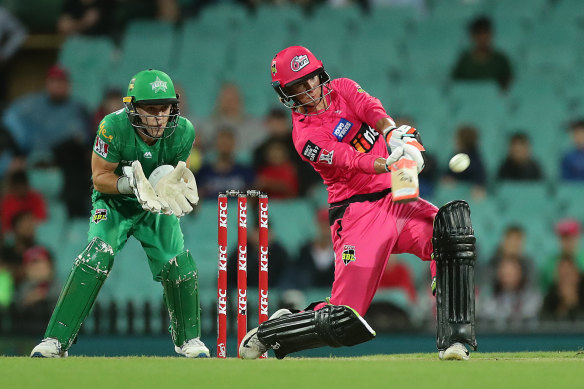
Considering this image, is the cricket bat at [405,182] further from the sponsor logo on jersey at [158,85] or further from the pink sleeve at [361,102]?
the sponsor logo on jersey at [158,85]

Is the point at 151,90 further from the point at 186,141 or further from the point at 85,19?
the point at 85,19

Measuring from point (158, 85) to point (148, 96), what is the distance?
0.10 m

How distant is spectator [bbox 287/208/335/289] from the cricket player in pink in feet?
11.7

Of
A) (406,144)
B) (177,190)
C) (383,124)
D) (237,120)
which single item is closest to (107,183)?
(177,190)

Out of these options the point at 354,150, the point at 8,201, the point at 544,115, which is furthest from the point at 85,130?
the point at 354,150

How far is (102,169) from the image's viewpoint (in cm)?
581

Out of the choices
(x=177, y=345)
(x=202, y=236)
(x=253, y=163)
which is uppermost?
(x=253, y=163)

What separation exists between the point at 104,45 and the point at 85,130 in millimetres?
1593

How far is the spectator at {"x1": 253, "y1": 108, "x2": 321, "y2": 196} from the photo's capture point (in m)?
10.5

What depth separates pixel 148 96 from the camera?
5.76 meters

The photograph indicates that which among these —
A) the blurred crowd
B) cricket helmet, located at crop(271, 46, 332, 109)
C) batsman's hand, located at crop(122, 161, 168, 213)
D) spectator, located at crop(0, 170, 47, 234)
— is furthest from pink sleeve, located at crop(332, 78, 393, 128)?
spectator, located at crop(0, 170, 47, 234)

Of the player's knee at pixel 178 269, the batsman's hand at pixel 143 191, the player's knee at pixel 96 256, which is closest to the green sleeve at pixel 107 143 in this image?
the batsman's hand at pixel 143 191

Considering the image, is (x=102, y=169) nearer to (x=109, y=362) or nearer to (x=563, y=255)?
(x=109, y=362)

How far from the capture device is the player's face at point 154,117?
228 inches
